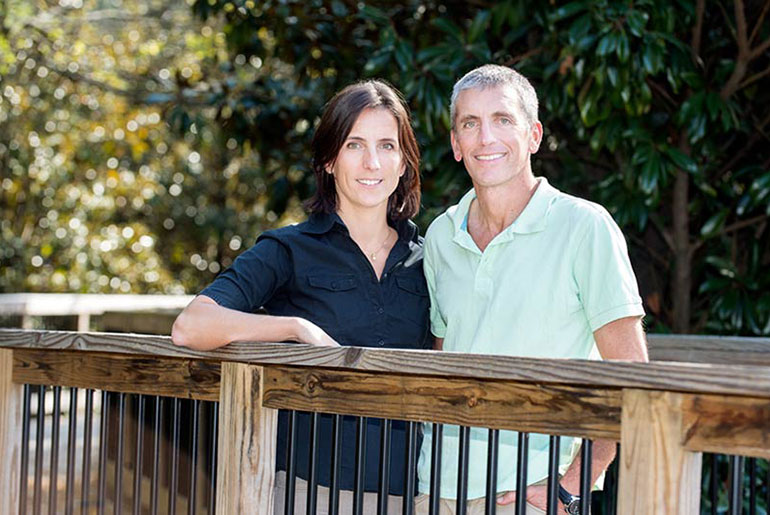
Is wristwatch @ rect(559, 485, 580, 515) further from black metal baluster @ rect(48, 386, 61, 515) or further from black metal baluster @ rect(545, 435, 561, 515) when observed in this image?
black metal baluster @ rect(48, 386, 61, 515)

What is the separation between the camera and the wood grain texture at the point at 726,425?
1.39 metres

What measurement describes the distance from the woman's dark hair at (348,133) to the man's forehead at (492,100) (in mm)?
276

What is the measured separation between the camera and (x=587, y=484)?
5.32ft

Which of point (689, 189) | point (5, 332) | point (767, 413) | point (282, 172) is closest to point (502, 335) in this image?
point (767, 413)

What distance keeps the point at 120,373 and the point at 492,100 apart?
40.6 inches

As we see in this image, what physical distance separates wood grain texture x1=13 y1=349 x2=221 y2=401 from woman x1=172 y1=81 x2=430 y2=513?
123 millimetres

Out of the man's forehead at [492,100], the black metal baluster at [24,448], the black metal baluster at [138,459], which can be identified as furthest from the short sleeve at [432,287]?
the black metal baluster at [24,448]

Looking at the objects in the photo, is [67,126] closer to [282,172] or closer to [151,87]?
[151,87]

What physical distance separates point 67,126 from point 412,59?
8243 millimetres

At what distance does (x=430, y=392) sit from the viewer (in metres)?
1.76

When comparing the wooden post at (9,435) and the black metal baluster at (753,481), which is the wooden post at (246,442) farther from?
the black metal baluster at (753,481)

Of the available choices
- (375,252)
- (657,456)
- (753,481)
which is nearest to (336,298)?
(375,252)

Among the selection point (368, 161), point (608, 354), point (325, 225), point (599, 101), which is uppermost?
point (599, 101)

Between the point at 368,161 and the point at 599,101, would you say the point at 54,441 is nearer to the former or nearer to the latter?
the point at 368,161
